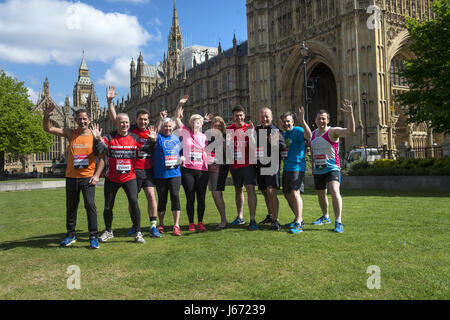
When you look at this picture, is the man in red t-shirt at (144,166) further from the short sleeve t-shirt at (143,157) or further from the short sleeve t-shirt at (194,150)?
the short sleeve t-shirt at (194,150)

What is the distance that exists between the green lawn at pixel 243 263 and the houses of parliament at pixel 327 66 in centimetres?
1303

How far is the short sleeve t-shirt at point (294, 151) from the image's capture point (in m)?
6.51

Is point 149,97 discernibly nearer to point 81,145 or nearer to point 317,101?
point 317,101

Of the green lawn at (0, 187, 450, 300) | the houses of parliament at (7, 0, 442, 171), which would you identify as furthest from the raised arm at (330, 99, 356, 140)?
the houses of parliament at (7, 0, 442, 171)

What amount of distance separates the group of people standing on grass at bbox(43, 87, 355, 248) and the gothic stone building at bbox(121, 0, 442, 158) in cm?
1531

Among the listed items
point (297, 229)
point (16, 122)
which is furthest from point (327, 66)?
point (297, 229)

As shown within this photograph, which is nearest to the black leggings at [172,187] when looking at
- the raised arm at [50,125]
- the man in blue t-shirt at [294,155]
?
the raised arm at [50,125]

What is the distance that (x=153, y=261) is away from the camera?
181 inches

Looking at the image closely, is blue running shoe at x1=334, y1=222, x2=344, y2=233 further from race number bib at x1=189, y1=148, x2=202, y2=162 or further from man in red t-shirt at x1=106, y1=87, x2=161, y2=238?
man in red t-shirt at x1=106, y1=87, x2=161, y2=238

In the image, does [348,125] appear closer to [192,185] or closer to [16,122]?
[192,185]

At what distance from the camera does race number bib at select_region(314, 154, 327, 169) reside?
21.0 ft

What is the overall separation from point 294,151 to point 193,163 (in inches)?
70.9
